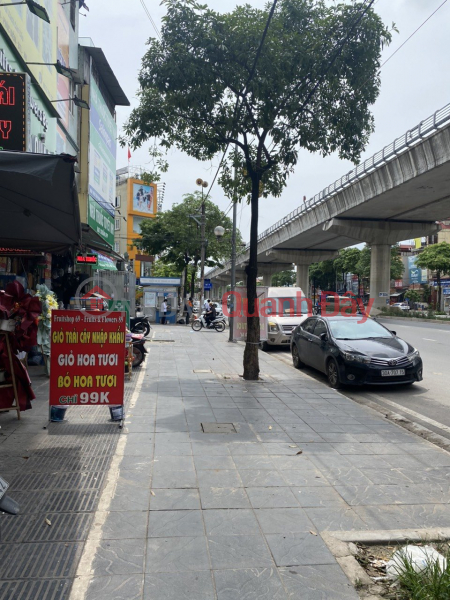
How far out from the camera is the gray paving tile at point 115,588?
109 inches

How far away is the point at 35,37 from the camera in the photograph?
35.8 feet

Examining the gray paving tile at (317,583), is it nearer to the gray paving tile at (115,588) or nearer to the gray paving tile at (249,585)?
the gray paving tile at (249,585)

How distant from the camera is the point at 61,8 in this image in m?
15.4

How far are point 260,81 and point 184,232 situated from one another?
2921 cm

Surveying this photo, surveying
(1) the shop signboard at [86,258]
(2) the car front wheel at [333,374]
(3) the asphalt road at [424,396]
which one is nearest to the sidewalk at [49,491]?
(3) the asphalt road at [424,396]

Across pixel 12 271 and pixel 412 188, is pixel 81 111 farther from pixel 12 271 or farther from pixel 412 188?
pixel 412 188

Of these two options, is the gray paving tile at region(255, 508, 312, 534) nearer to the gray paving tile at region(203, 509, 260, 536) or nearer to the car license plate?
the gray paving tile at region(203, 509, 260, 536)

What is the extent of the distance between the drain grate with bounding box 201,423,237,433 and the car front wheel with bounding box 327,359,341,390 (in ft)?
12.2

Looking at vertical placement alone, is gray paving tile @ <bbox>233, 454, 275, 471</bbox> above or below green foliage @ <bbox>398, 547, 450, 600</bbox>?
below

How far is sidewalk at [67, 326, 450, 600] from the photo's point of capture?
2955mm

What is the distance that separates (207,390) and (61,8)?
13186 mm

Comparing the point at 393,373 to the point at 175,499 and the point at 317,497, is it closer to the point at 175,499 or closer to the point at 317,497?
the point at 317,497

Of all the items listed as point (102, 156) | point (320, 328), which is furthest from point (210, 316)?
point (320, 328)

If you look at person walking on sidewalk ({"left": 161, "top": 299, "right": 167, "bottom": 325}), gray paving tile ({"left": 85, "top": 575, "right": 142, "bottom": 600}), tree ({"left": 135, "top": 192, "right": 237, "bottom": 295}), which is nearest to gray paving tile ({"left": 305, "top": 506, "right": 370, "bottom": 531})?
gray paving tile ({"left": 85, "top": 575, "right": 142, "bottom": 600})
